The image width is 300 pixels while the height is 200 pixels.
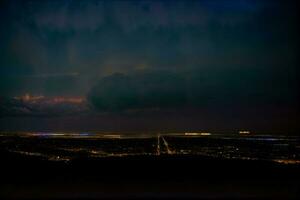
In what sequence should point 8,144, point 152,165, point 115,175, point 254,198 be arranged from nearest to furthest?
point 254,198
point 115,175
point 152,165
point 8,144

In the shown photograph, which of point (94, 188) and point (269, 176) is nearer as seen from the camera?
point (94, 188)

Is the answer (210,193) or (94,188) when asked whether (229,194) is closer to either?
(210,193)

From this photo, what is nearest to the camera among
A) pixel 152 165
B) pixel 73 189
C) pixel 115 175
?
pixel 73 189

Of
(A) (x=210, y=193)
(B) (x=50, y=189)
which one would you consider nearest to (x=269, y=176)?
(A) (x=210, y=193)

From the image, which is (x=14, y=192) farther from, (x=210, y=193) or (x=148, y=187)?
(x=210, y=193)

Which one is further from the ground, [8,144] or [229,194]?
[8,144]

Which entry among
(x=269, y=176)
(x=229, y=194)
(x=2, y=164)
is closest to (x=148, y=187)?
(x=229, y=194)
